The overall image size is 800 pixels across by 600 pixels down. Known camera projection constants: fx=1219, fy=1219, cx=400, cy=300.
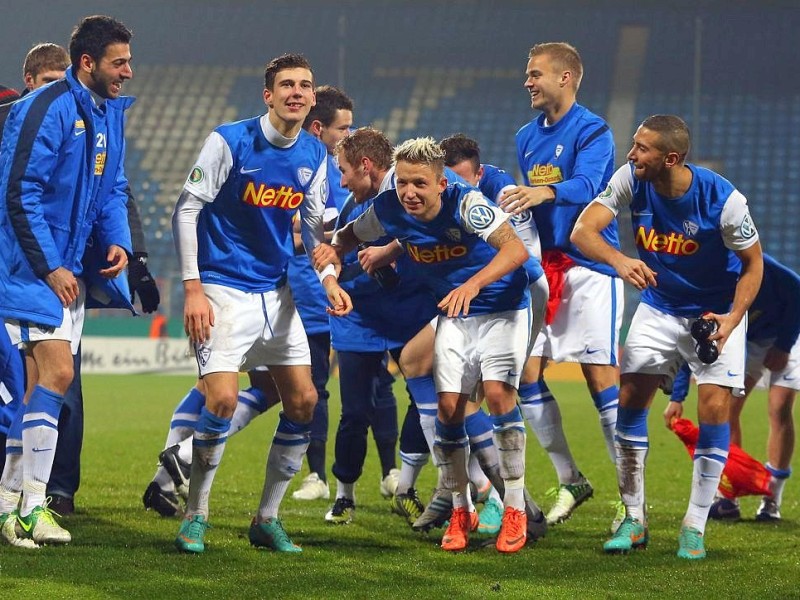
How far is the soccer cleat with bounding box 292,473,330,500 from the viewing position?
7098 millimetres

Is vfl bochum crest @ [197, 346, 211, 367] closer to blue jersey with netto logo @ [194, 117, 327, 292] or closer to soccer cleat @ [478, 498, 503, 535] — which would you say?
blue jersey with netto logo @ [194, 117, 327, 292]

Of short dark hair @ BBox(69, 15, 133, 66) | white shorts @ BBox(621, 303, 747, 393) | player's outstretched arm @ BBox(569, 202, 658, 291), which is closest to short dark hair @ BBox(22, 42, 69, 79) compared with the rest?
short dark hair @ BBox(69, 15, 133, 66)

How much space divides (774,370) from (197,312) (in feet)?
11.0

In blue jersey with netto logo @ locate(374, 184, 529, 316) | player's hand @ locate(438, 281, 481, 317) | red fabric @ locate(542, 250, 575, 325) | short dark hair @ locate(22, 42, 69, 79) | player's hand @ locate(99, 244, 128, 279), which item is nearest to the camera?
player's hand @ locate(438, 281, 481, 317)

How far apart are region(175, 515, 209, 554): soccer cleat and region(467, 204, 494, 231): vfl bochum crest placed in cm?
162

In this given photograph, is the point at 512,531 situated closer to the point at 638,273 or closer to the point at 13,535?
the point at 638,273

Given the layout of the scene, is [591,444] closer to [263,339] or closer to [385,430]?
[385,430]

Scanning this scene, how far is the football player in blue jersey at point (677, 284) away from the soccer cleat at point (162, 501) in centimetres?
217

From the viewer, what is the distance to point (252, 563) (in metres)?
4.68

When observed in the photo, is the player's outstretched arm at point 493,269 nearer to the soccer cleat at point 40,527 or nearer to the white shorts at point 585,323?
the white shorts at point 585,323

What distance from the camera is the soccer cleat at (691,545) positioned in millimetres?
5043

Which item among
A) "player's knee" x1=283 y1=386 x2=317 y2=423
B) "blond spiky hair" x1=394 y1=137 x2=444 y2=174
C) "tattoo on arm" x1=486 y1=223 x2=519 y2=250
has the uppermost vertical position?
"blond spiky hair" x1=394 y1=137 x2=444 y2=174

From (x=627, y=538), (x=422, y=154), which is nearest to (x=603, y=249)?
(x=422, y=154)

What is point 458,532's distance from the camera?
17.1 ft
